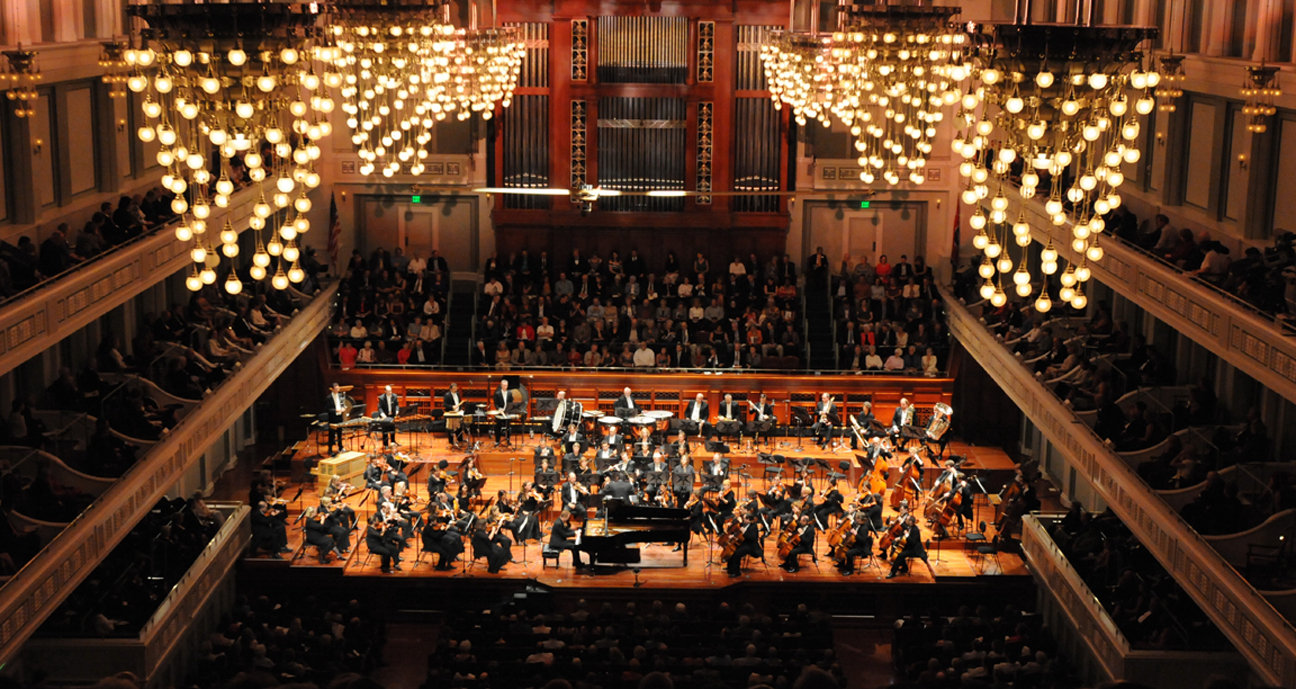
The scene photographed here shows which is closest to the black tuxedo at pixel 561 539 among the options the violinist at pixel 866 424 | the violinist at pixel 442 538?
the violinist at pixel 442 538

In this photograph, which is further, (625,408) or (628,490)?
(625,408)

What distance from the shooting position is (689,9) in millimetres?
31031

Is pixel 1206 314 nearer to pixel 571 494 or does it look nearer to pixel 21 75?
pixel 571 494

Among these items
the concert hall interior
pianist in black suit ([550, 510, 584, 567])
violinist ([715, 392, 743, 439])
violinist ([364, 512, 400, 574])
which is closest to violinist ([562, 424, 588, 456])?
the concert hall interior

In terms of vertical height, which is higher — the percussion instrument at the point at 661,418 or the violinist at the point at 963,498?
the percussion instrument at the point at 661,418

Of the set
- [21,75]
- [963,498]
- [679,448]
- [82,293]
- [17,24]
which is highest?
[17,24]

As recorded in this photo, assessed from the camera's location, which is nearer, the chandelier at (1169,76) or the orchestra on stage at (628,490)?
the chandelier at (1169,76)

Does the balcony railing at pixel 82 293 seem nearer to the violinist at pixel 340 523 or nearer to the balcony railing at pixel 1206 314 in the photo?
the violinist at pixel 340 523

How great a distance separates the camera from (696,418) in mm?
27250

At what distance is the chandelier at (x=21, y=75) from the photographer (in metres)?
17.5

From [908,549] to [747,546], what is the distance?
2392 millimetres

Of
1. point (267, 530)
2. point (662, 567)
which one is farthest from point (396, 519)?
point (662, 567)

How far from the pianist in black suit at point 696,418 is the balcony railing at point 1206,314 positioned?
728cm

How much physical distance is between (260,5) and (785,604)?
45.0 ft
